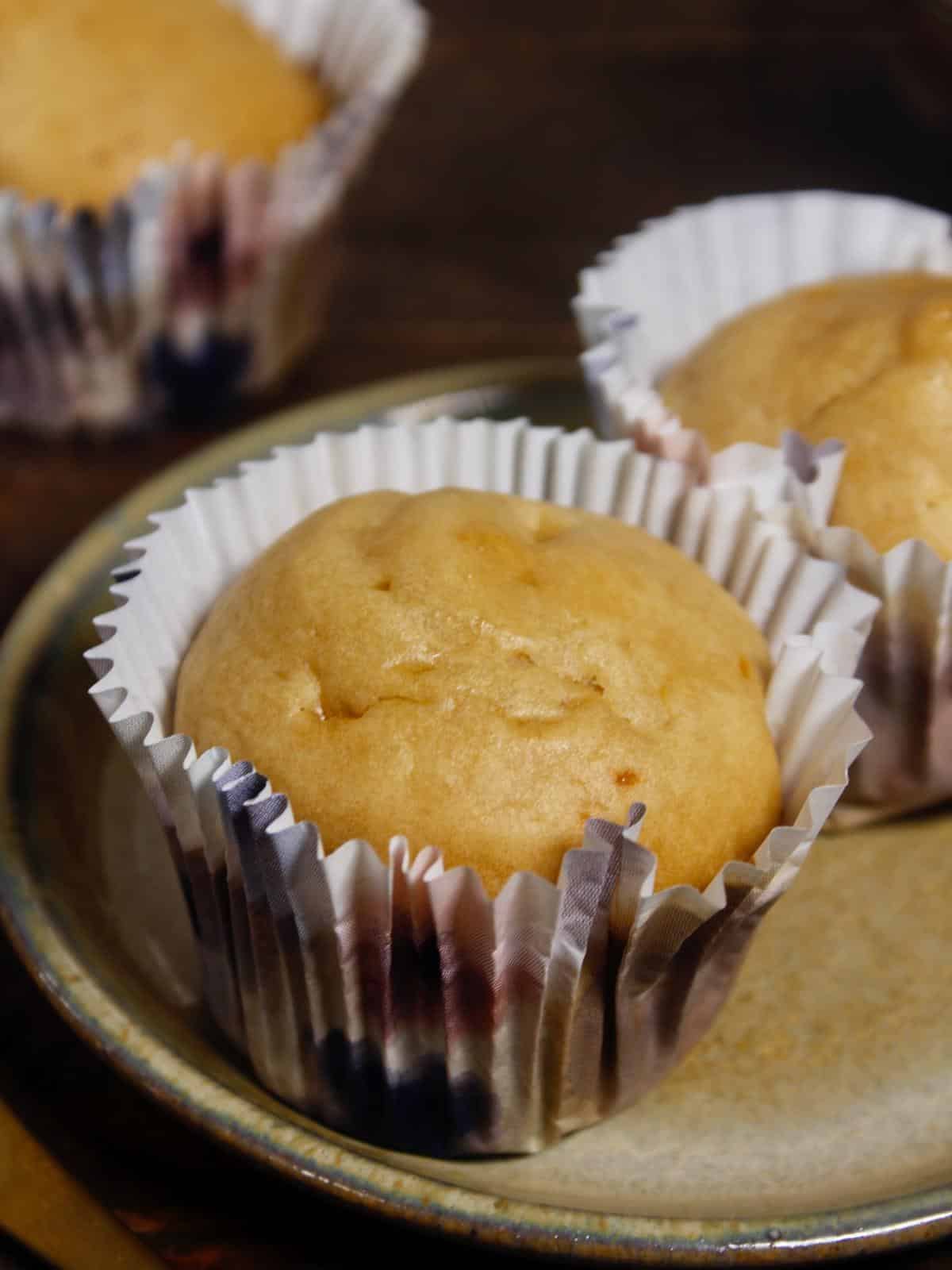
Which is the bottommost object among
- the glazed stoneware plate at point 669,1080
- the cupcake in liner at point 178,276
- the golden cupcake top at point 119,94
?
the glazed stoneware plate at point 669,1080

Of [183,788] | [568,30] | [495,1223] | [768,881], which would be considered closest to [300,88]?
[568,30]

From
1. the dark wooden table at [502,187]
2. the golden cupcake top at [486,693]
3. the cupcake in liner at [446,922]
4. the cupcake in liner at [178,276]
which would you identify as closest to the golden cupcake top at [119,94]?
the cupcake in liner at [178,276]

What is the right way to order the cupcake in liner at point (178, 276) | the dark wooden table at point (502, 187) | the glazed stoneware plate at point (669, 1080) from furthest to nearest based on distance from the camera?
the cupcake in liner at point (178, 276) < the dark wooden table at point (502, 187) < the glazed stoneware plate at point (669, 1080)

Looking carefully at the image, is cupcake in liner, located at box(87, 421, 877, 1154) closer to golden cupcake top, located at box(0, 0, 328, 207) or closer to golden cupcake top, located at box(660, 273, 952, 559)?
golden cupcake top, located at box(660, 273, 952, 559)

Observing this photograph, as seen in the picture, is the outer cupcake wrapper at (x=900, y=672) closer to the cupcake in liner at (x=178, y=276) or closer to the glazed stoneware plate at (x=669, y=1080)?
the glazed stoneware plate at (x=669, y=1080)

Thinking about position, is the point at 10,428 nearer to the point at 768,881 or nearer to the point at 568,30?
the point at 768,881

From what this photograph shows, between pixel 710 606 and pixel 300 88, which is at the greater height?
pixel 300 88
